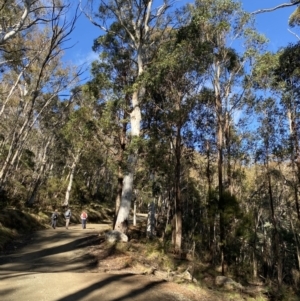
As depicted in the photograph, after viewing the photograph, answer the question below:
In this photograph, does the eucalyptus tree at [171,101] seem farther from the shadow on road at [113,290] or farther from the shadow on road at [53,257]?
the shadow on road at [113,290]

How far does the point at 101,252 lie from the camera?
1281 cm

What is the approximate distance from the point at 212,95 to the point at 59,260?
11750 millimetres

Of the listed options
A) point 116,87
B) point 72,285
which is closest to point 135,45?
point 116,87

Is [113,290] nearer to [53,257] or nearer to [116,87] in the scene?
[53,257]

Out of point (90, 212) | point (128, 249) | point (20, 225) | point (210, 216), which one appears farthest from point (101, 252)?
point (90, 212)

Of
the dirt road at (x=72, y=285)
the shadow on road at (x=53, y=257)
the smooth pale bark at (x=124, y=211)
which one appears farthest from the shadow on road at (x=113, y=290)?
the smooth pale bark at (x=124, y=211)

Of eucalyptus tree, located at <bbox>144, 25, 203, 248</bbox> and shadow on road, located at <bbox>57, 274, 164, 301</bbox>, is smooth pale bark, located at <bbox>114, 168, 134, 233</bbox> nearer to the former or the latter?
eucalyptus tree, located at <bbox>144, 25, 203, 248</bbox>

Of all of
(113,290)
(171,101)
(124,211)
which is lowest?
(113,290)

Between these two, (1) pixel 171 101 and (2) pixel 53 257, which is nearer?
(2) pixel 53 257

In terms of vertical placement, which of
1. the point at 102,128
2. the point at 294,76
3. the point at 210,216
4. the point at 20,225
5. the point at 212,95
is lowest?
the point at 20,225

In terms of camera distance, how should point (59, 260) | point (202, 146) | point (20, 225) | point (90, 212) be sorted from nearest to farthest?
point (59, 260) < point (20, 225) < point (202, 146) < point (90, 212)

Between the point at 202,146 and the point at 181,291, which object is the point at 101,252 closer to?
the point at 181,291

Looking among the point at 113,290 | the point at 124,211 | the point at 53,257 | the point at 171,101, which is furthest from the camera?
the point at 171,101

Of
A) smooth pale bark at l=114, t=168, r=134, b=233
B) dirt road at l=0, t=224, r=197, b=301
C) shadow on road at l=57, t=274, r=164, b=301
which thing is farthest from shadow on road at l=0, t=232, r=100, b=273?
shadow on road at l=57, t=274, r=164, b=301
